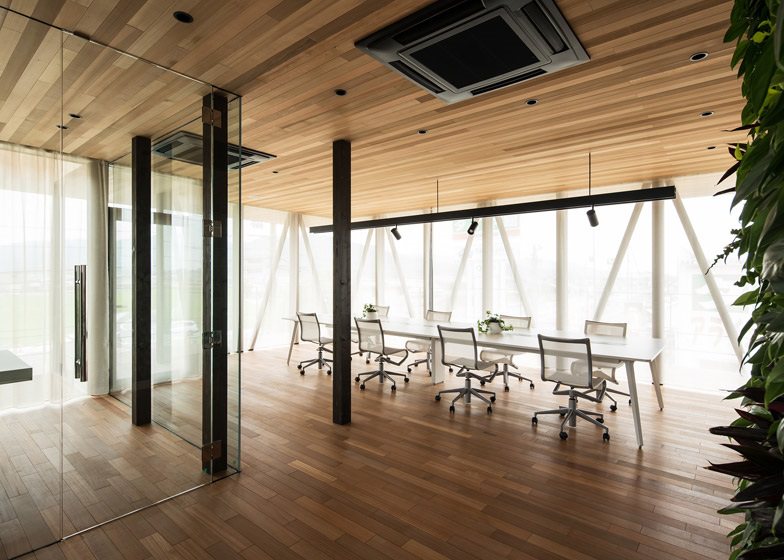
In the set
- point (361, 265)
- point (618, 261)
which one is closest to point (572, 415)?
point (618, 261)

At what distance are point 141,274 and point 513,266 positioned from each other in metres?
5.96

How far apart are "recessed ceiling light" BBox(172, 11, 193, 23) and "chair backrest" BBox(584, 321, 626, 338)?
17.4ft

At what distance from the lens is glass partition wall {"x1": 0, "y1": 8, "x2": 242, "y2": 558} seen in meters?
2.28

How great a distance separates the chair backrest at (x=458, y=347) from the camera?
457 cm

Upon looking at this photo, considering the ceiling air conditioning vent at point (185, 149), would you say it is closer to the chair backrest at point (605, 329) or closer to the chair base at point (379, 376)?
the chair base at point (379, 376)

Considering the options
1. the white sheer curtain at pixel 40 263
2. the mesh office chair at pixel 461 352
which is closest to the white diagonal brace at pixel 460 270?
the mesh office chair at pixel 461 352

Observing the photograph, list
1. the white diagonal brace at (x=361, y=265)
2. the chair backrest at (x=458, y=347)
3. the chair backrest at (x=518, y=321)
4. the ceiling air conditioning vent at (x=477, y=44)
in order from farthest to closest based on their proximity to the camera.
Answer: the white diagonal brace at (x=361, y=265), the chair backrest at (x=518, y=321), the chair backrest at (x=458, y=347), the ceiling air conditioning vent at (x=477, y=44)

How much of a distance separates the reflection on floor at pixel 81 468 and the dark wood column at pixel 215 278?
0.50 feet

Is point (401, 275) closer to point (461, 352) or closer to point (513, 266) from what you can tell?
point (513, 266)

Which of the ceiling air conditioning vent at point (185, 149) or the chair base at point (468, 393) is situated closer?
the ceiling air conditioning vent at point (185, 149)

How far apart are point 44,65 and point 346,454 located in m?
3.55

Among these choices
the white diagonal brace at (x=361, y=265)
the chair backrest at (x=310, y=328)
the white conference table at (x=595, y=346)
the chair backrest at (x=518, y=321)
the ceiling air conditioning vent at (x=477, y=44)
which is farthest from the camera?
the white diagonal brace at (x=361, y=265)

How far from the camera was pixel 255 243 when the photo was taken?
27.9 ft

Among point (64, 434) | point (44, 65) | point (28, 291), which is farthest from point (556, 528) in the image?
point (44, 65)
